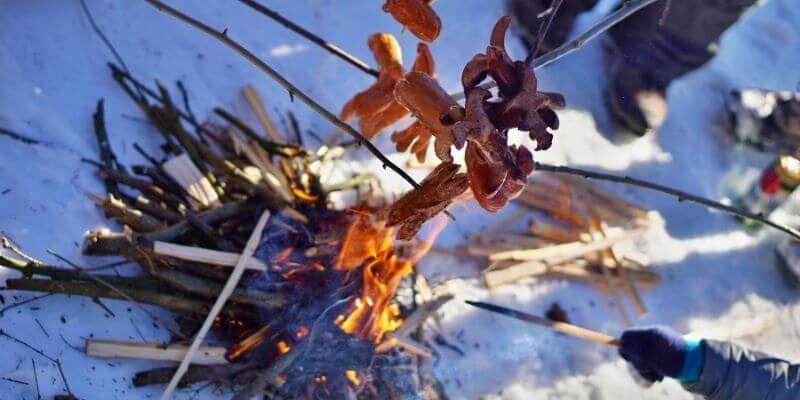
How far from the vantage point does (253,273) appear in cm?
310

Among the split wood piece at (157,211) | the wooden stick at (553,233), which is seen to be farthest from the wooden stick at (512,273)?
the split wood piece at (157,211)

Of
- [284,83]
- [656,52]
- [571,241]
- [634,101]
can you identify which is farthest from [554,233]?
[284,83]

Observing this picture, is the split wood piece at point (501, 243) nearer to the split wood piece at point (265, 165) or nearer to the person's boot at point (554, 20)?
the split wood piece at point (265, 165)

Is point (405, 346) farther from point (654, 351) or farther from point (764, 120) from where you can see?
point (764, 120)

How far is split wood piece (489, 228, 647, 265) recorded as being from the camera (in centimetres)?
378

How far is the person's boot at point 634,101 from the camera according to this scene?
4562 mm

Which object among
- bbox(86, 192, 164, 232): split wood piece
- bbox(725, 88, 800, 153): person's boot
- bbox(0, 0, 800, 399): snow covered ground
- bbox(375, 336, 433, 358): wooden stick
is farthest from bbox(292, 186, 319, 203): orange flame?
bbox(725, 88, 800, 153): person's boot

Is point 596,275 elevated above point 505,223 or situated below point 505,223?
below

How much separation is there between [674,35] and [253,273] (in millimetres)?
3237

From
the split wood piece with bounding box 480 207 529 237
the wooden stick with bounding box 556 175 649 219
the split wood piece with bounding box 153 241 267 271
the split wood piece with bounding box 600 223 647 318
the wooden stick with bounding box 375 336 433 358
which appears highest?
the split wood piece with bounding box 153 241 267 271

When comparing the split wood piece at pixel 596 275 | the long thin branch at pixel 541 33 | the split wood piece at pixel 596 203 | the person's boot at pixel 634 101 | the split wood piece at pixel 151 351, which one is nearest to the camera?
the long thin branch at pixel 541 33

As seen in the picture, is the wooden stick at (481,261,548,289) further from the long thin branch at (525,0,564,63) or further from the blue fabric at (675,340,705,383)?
the long thin branch at (525,0,564,63)

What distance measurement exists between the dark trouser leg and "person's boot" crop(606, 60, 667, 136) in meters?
0.06

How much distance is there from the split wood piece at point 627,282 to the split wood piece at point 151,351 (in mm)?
2272
